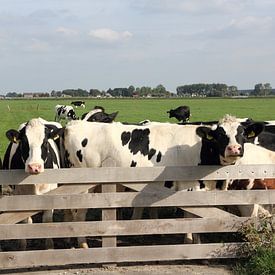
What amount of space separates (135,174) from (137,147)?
2706 millimetres

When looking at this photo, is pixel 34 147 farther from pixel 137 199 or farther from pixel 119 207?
pixel 137 199

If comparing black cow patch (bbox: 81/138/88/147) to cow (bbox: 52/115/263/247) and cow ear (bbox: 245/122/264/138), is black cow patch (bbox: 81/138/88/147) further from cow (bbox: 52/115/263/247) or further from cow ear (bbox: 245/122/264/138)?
cow ear (bbox: 245/122/264/138)

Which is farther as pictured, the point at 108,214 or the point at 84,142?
the point at 84,142

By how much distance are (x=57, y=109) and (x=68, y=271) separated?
41.2 m

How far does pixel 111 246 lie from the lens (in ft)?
24.1

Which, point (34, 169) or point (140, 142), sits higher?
point (140, 142)

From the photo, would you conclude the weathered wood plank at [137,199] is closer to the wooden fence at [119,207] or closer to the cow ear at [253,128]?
the wooden fence at [119,207]

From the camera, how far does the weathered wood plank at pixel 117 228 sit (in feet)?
23.4

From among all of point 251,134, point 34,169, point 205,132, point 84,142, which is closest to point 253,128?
point 251,134

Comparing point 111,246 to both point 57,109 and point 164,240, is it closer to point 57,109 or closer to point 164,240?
point 164,240

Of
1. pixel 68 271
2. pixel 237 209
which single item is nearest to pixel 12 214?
pixel 68 271

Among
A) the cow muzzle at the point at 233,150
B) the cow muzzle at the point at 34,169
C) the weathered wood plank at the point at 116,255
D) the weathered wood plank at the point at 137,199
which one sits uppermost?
the cow muzzle at the point at 233,150

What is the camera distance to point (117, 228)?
7242mm

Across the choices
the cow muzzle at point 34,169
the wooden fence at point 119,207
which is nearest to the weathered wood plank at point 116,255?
the wooden fence at point 119,207
